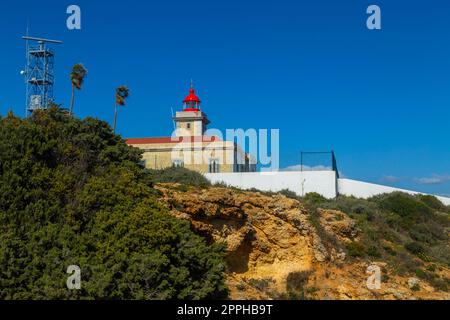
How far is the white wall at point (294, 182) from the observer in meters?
28.9

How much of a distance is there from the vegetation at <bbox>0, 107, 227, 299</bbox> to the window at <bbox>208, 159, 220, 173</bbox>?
16.1 m

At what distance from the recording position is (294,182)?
95.0ft

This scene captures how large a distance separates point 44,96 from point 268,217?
2135cm

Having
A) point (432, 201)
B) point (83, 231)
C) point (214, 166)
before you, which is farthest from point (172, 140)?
point (83, 231)

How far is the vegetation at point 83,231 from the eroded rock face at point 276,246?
370 centimetres

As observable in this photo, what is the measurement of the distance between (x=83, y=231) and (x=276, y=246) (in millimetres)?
10480

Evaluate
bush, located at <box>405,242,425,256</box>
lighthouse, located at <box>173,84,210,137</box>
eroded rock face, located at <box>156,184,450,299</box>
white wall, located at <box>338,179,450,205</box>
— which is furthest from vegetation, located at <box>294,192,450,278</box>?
lighthouse, located at <box>173,84,210,137</box>

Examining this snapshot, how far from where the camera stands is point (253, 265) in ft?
70.6

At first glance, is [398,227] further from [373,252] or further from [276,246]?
[276,246]

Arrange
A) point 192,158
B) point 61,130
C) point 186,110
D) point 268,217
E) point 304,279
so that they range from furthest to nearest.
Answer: point 186,110 < point 192,158 < point 268,217 < point 304,279 < point 61,130

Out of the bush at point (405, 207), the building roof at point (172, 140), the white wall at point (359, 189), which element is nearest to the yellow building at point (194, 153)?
the building roof at point (172, 140)

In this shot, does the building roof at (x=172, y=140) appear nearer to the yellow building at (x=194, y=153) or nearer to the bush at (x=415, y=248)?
the yellow building at (x=194, y=153)

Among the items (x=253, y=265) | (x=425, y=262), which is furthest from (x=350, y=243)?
(x=253, y=265)
